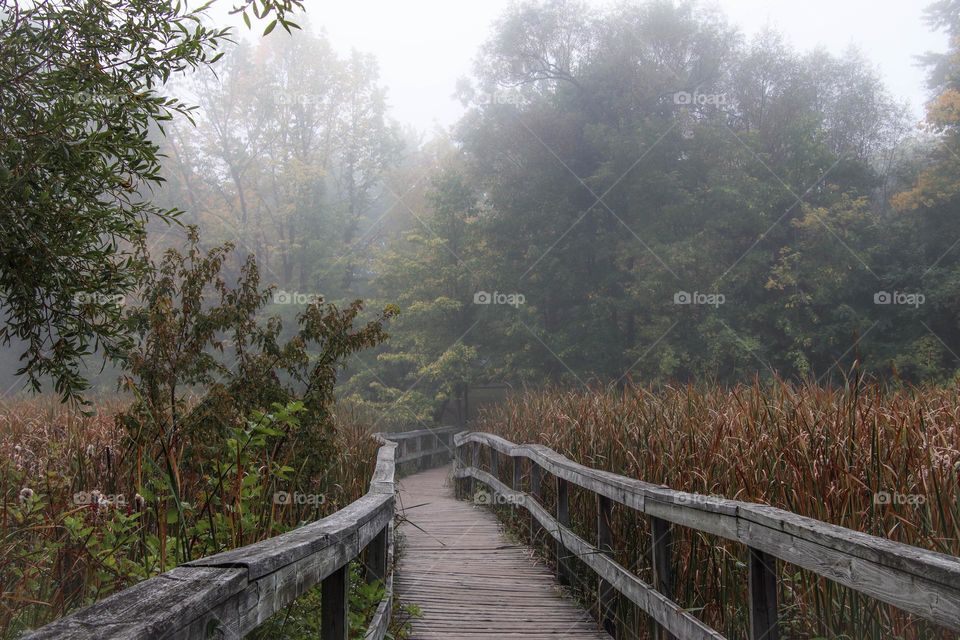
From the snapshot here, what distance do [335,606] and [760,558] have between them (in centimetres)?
171

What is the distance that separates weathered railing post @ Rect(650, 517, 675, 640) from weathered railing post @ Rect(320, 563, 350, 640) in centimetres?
182

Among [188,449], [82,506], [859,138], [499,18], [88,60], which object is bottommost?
[82,506]

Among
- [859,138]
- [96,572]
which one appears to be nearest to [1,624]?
[96,572]

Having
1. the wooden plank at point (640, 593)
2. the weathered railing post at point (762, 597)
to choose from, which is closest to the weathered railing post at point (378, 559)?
the wooden plank at point (640, 593)

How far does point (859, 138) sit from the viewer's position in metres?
29.5

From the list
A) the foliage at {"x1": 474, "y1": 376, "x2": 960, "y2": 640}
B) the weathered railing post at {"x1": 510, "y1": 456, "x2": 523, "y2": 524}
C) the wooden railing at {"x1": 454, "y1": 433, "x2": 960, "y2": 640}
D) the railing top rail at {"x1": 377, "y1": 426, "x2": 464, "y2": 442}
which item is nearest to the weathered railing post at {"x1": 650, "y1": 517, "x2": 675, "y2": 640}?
the wooden railing at {"x1": 454, "y1": 433, "x2": 960, "y2": 640}

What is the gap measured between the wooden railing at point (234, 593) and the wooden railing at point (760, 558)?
5.07ft

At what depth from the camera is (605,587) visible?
5.20 metres

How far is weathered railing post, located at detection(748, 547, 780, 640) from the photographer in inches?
115

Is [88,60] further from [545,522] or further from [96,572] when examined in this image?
[545,522]

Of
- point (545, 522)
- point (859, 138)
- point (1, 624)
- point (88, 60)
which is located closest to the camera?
point (1, 624)

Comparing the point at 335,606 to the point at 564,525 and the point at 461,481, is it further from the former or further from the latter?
the point at 461,481

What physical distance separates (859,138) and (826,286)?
1006 cm

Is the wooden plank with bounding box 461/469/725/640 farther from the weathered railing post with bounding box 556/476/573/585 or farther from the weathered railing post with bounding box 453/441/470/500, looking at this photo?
the weathered railing post with bounding box 453/441/470/500
